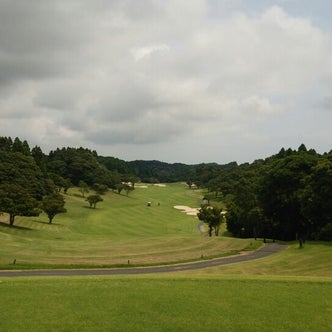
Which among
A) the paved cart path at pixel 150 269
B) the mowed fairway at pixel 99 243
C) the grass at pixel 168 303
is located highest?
the grass at pixel 168 303

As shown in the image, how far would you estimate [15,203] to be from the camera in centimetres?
6625

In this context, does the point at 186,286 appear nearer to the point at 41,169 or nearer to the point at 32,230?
the point at 32,230

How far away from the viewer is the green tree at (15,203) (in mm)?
63875

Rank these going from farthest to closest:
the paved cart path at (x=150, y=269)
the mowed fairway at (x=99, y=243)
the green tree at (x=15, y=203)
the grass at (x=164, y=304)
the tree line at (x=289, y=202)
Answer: the green tree at (x=15, y=203), the tree line at (x=289, y=202), the mowed fairway at (x=99, y=243), the paved cart path at (x=150, y=269), the grass at (x=164, y=304)

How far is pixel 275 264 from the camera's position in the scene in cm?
3891

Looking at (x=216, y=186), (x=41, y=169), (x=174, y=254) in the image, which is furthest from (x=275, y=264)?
(x=216, y=186)

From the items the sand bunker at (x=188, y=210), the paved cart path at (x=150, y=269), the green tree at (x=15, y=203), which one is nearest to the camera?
the paved cart path at (x=150, y=269)

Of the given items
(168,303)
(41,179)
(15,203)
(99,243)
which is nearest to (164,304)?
(168,303)

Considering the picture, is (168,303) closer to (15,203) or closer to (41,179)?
(15,203)

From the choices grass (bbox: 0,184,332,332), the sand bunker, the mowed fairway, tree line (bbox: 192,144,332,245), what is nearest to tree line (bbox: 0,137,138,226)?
the mowed fairway

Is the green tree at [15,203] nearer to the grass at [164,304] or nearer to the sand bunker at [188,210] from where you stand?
the grass at [164,304]

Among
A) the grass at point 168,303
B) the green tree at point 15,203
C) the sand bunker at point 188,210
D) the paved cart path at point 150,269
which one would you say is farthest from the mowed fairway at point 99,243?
the sand bunker at point 188,210

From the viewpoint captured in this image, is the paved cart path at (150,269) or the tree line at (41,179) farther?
the tree line at (41,179)

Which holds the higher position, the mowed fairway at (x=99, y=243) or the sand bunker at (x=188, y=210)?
the sand bunker at (x=188, y=210)
